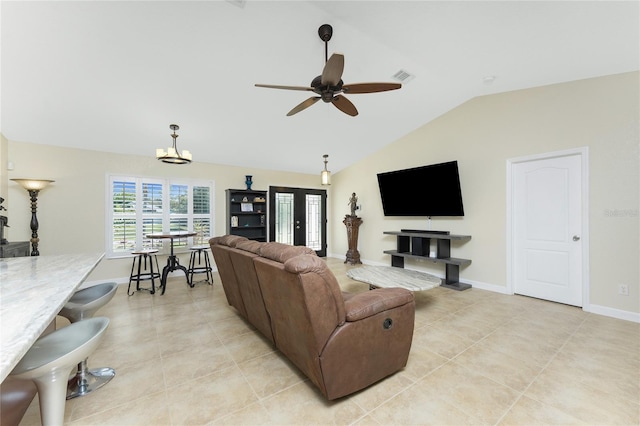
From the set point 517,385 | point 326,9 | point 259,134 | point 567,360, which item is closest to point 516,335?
point 567,360

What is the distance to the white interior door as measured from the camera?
136 inches

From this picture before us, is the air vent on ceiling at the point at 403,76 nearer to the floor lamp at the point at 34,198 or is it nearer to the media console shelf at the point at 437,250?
the media console shelf at the point at 437,250

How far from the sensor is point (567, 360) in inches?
87.2

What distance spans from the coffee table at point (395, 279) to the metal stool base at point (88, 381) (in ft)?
8.49

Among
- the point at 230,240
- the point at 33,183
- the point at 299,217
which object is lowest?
the point at 230,240

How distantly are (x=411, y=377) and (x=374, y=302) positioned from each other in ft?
2.43

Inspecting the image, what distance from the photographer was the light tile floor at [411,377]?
1625 mm

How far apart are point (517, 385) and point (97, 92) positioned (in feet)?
17.1

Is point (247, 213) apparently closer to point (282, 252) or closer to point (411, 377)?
point (282, 252)

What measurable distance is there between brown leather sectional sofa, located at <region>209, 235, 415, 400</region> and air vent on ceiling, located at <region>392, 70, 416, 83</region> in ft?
9.44

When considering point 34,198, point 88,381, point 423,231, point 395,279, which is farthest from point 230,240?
point 423,231

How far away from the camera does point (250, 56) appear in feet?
9.77

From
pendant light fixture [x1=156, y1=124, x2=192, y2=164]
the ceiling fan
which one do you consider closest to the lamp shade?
pendant light fixture [x1=156, y1=124, x2=192, y2=164]

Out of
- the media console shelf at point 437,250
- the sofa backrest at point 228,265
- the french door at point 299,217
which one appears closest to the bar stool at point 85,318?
the sofa backrest at point 228,265
